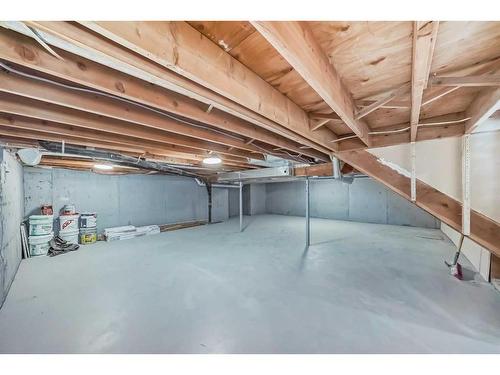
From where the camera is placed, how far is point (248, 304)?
205 cm

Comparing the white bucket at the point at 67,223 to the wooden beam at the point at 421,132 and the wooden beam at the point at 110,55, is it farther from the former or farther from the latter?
the wooden beam at the point at 421,132

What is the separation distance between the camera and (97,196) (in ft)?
15.4

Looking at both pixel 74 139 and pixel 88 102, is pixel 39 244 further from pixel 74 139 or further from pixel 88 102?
pixel 88 102

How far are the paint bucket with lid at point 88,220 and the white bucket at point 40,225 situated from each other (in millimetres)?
644

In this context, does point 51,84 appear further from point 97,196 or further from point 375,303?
point 97,196

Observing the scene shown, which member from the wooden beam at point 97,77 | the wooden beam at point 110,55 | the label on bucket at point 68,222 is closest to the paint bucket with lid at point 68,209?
the label on bucket at point 68,222

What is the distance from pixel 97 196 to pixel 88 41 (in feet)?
16.2

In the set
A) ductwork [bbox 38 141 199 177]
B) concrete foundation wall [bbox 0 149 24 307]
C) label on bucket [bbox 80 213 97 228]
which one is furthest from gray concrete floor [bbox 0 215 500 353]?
ductwork [bbox 38 141 199 177]

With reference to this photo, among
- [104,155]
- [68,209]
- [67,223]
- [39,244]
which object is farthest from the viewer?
[68,209]

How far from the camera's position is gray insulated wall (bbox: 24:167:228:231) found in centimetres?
399

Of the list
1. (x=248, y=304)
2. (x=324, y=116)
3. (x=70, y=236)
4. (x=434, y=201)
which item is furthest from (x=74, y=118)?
(x=70, y=236)

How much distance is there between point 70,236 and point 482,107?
19.3ft
